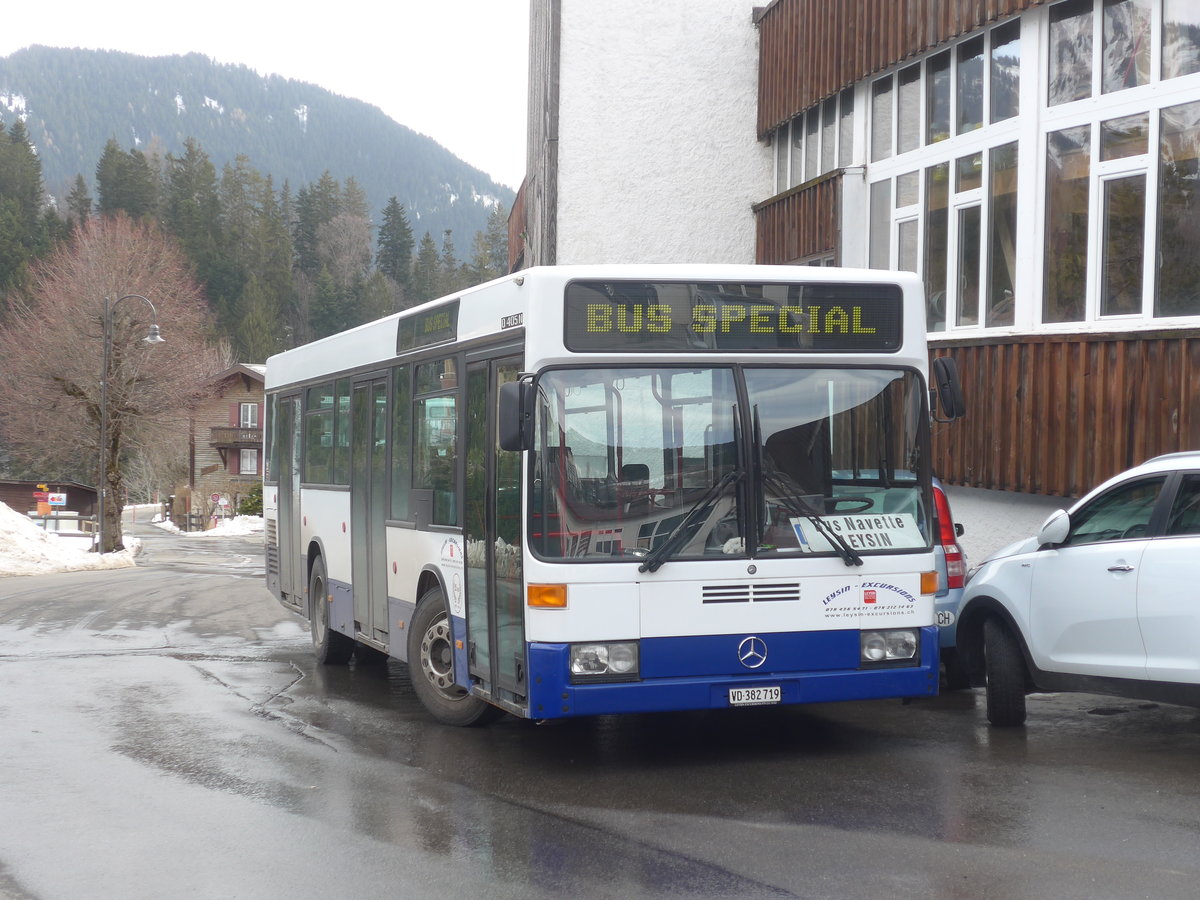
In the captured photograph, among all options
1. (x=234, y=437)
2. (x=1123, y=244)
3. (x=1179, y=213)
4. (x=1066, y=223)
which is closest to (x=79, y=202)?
(x=234, y=437)

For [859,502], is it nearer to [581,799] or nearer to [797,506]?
[797,506]

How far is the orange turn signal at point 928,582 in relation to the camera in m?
7.80

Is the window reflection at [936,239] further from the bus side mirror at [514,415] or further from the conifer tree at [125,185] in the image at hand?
the conifer tree at [125,185]

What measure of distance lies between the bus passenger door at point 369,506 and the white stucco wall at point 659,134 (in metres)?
12.5

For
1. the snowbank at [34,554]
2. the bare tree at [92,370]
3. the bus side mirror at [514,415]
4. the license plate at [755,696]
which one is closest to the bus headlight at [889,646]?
the license plate at [755,696]

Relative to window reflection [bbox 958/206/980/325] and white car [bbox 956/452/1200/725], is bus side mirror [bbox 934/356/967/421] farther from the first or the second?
window reflection [bbox 958/206/980/325]

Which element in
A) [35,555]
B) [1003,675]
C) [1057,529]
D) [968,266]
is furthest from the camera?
[35,555]

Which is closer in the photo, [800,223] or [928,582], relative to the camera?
[928,582]

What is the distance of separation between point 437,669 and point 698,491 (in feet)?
8.60

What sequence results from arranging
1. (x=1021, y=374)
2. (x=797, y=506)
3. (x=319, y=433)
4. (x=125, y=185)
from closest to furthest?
(x=797, y=506) → (x=319, y=433) → (x=1021, y=374) → (x=125, y=185)

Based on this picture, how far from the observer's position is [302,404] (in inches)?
517

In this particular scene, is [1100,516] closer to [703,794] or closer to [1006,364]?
[703,794]

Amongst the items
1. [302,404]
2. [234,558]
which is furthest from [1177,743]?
[234,558]

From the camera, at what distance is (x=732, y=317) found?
7.78m
